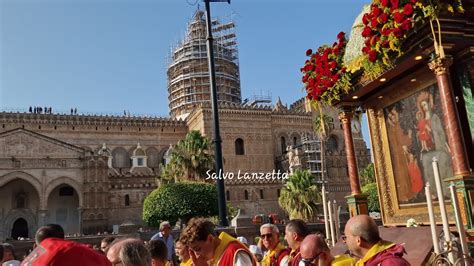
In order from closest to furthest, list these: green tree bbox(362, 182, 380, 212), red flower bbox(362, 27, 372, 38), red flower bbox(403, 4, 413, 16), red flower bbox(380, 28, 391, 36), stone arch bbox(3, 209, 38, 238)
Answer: red flower bbox(403, 4, 413, 16) → red flower bbox(380, 28, 391, 36) → red flower bbox(362, 27, 372, 38) → green tree bbox(362, 182, 380, 212) → stone arch bbox(3, 209, 38, 238)

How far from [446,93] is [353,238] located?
3626 mm

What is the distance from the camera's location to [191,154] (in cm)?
3288

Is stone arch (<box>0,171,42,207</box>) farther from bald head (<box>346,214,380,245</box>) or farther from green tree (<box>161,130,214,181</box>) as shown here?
bald head (<box>346,214,380,245</box>)

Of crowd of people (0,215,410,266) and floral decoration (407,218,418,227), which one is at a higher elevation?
crowd of people (0,215,410,266)

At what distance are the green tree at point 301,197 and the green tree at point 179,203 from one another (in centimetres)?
627

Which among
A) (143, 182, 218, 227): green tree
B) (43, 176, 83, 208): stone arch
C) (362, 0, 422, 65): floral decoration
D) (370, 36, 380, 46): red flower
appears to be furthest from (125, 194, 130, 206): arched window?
(370, 36, 380, 46): red flower

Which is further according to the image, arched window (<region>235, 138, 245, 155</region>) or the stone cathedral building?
arched window (<region>235, 138, 245, 155</region>)

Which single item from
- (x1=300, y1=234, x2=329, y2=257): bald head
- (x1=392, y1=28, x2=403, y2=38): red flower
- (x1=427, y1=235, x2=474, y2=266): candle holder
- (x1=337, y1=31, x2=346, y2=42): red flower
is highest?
(x1=337, y1=31, x2=346, y2=42): red flower

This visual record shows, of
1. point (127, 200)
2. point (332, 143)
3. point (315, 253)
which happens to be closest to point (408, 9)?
point (315, 253)

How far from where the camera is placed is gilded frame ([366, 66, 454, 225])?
6547 mm

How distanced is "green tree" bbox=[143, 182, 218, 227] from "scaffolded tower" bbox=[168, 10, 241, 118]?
87.2 ft

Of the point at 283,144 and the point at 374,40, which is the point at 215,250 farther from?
the point at 283,144

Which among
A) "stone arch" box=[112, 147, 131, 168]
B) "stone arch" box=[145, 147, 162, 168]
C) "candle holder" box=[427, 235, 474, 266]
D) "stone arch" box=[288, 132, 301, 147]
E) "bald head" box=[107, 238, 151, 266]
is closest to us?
"bald head" box=[107, 238, 151, 266]

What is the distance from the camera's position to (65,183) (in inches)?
1345
